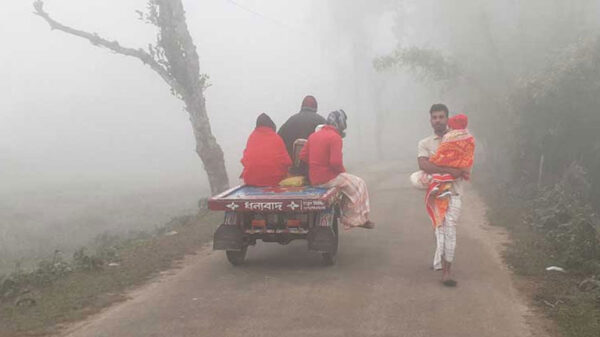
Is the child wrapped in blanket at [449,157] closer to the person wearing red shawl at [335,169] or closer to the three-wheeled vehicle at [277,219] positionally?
the three-wheeled vehicle at [277,219]

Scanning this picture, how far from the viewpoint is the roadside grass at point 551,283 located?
5809 millimetres

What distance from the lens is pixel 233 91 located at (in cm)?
7231

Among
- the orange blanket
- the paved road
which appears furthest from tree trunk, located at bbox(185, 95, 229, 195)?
the orange blanket

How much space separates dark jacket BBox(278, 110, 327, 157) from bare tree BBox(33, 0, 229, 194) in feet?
21.6

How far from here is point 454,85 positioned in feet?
77.8

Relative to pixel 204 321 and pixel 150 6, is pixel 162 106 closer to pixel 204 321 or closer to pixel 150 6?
pixel 150 6

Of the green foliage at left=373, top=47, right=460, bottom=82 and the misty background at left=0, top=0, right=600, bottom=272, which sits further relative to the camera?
the green foliage at left=373, top=47, right=460, bottom=82

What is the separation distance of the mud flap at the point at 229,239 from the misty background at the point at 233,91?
272 inches

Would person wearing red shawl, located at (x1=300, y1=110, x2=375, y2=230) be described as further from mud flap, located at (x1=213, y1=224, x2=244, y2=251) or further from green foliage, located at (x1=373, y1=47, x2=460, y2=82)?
green foliage, located at (x1=373, y1=47, x2=460, y2=82)

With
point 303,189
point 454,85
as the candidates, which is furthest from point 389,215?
point 454,85

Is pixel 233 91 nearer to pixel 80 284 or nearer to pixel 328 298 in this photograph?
pixel 80 284

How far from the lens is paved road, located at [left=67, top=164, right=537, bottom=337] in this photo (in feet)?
19.0

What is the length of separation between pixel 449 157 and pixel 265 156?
A: 2783 millimetres

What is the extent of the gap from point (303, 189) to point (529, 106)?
9.10 m
